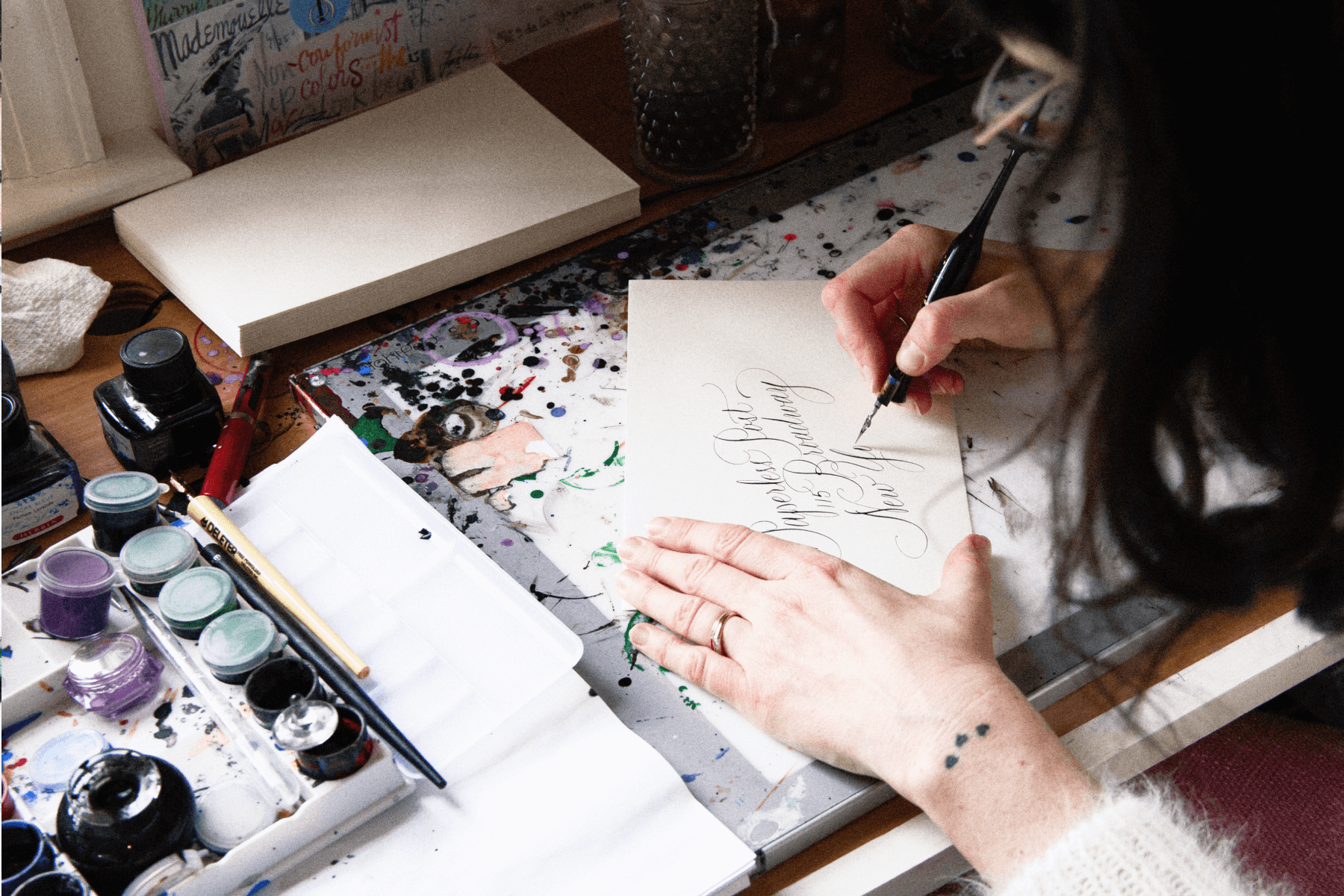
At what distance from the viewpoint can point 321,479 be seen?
0.73m

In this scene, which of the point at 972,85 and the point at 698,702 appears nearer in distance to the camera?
the point at 698,702

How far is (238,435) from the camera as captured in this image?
29.7 inches

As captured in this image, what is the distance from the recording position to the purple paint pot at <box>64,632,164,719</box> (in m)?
0.59

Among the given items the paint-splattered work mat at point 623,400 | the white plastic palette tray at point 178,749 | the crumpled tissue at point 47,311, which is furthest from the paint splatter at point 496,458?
the crumpled tissue at point 47,311

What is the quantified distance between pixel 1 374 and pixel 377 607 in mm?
314

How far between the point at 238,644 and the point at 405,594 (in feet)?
0.34

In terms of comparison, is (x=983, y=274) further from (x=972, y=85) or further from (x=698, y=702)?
(x=698, y=702)

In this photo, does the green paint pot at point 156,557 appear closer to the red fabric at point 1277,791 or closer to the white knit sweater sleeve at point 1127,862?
the white knit sweater sleeve at point 1127,862

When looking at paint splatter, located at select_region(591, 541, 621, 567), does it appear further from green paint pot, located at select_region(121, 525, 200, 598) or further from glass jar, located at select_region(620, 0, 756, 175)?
glass jar, located at select_region(620, 0, 756, 175)

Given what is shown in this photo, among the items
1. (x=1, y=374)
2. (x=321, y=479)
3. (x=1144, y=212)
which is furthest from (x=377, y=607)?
(x=1144, y=212)

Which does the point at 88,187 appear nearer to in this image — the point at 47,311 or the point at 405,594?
the point at 47,311

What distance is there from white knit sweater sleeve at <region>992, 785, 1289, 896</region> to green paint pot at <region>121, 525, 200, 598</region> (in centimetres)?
49

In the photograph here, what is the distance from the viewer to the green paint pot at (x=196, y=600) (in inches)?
24.2

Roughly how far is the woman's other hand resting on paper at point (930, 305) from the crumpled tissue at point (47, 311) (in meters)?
0.57
